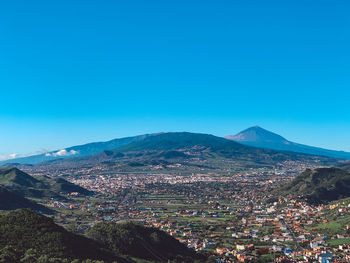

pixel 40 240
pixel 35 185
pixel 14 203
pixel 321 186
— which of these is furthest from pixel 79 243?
pixel 35 185

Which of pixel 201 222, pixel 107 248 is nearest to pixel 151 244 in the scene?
pixel 107 248

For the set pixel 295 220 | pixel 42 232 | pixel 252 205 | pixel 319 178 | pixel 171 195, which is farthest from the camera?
pixel 171 195

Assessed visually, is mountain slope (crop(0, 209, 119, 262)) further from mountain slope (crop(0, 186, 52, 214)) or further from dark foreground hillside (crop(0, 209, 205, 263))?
mountain slope (crop(0, 186, 52, 214))

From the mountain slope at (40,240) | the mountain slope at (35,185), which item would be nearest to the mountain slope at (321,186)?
the mountain slope at (35,185)

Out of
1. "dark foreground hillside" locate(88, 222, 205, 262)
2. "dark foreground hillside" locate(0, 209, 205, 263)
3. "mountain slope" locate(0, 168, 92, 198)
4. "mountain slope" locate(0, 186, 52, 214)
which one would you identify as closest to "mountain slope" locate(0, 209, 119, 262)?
"dark foreground hillside" locate(0, 209, 205, 263)

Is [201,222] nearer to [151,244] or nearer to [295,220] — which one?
[295,220]

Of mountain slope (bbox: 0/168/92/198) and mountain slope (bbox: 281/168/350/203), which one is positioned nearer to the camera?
mountain slope (bbox: 281/168/350/203)

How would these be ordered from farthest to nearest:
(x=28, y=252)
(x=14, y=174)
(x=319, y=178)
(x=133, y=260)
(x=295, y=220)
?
1. (x=14, y=174)
2. (x=319, y=178)
3. (x=295, y=220)
4. (x=133, y=260)
5. (x=28, y=252)
